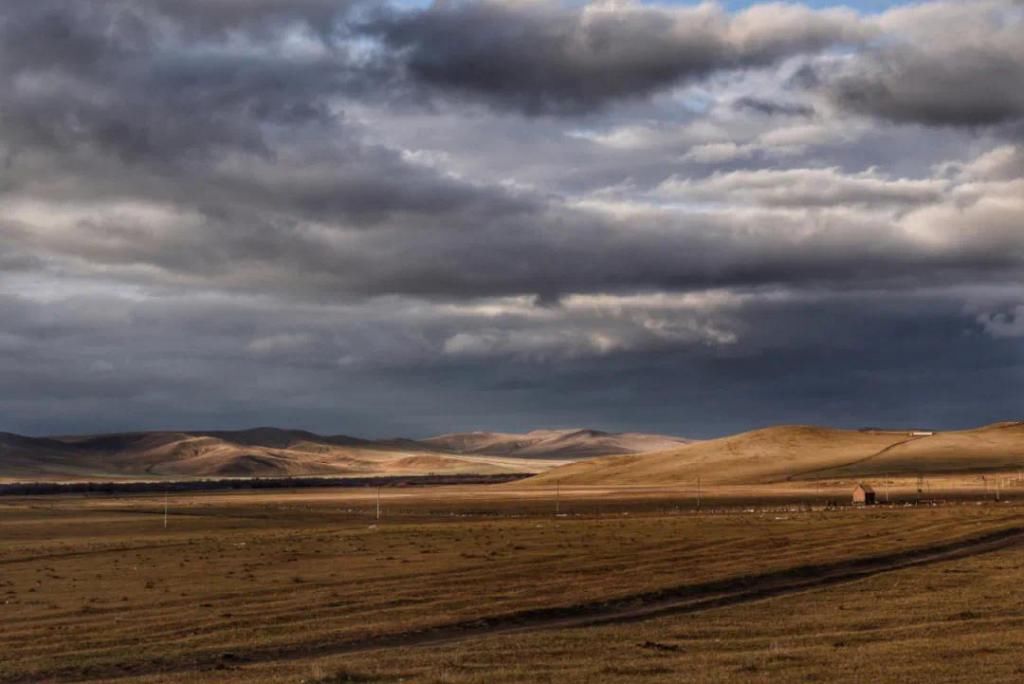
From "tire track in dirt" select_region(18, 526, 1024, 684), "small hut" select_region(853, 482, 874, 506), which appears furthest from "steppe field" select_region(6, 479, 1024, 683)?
"small hut" select_region(853, 482, 874, 506)

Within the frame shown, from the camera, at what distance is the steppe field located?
23.3 m

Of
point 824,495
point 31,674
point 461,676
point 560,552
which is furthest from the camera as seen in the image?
point 824,495

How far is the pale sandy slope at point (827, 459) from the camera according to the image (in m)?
159

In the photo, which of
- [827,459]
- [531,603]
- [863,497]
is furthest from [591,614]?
[827,459]

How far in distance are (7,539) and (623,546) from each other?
41.6 m

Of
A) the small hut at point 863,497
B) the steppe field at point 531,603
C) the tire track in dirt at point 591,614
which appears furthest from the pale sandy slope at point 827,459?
the tire track in dirt at point 591,614

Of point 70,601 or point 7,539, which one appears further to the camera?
point 7,539

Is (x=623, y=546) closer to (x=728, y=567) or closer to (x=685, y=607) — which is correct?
(x=728, y=567)

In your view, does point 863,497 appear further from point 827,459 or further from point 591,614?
point 591,614

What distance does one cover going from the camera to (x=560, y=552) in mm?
54688

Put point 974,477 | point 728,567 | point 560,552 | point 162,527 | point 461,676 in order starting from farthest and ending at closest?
point 974,477
point 162,527
point 560,552
point 728,567
point 461,676

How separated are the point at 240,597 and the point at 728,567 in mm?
17294

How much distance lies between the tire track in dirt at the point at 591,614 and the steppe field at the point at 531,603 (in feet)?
0.32

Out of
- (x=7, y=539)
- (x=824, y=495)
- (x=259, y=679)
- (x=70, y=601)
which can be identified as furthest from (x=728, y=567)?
(x=824, y=495)
